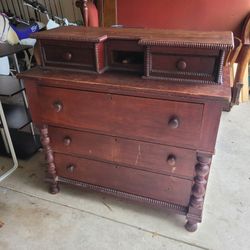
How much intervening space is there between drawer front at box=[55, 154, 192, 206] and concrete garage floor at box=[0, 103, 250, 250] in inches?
5.3

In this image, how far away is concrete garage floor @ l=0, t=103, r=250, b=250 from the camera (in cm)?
118

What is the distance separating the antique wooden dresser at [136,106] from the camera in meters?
0.94

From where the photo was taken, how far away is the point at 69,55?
109 centimetres

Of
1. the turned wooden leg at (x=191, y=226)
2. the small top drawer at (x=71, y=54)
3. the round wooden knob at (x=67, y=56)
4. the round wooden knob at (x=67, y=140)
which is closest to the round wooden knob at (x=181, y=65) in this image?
the small top drawer at (x=71, y=54)

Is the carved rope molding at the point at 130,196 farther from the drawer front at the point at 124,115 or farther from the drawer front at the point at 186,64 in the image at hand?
the drawer front at the point at 186,64

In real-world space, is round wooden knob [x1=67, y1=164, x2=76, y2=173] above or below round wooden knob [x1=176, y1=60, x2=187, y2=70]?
below

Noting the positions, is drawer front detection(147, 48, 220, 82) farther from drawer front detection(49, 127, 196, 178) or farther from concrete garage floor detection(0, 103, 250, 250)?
concrete garage floor detection(0, 103, 250, 250)

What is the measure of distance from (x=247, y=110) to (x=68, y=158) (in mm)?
1732

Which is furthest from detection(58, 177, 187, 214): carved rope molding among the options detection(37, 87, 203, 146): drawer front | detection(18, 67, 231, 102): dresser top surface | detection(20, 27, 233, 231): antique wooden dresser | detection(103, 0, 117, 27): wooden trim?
detection(103, 0, 117, 27): wooden trim

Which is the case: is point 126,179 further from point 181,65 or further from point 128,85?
point 181,65

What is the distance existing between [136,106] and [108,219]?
2.07 ft

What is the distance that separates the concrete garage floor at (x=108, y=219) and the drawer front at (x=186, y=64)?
28.9 inches

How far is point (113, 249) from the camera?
45.3 inches

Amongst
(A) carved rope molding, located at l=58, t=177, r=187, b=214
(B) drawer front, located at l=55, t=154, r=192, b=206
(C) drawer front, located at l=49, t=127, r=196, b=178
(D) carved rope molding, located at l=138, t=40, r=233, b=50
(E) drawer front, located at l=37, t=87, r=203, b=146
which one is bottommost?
(A) carved rope molding, located at l=58, t=177, r=187, b=214
